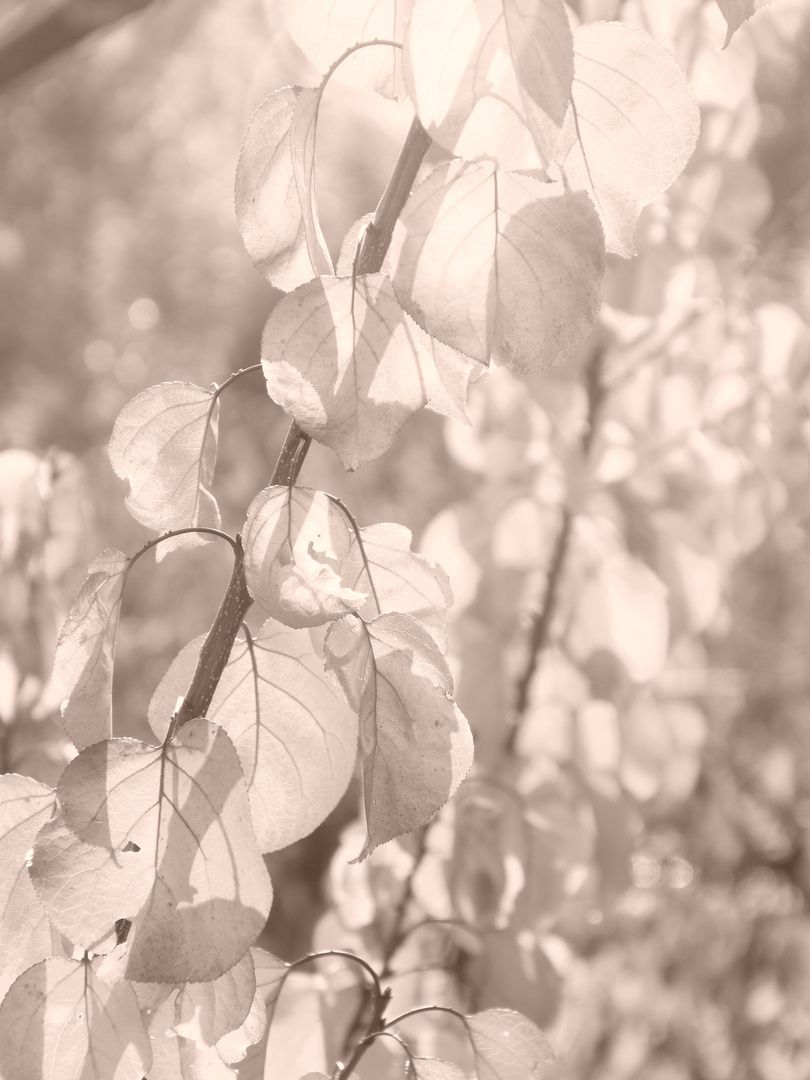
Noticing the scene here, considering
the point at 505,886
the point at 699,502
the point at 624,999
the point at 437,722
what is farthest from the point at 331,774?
the point at 624,999

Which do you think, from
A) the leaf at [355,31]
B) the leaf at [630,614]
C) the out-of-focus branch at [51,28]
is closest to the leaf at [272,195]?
the leaf at [355,31]

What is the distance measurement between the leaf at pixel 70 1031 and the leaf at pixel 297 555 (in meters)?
0.13

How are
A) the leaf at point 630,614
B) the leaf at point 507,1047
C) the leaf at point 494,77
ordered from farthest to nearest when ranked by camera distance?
the leaf at point 630,614 → the leaf at point 507,1047 → the leaf at point 494,77

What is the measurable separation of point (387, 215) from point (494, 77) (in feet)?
0.20

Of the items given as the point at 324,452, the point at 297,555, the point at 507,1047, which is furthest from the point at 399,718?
the point at 324,452

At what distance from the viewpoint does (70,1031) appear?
1.12 ft

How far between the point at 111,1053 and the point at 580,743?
61cm

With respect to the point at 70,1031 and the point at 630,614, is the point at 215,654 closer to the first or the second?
the point at 70,1031

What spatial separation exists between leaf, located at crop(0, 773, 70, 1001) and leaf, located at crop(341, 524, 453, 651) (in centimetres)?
12

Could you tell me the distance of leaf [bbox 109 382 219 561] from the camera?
366 millimetres

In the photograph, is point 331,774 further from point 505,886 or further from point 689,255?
point 689,255

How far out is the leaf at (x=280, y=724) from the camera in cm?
37

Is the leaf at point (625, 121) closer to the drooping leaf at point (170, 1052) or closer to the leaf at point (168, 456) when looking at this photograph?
the leaf at point (168, 456)

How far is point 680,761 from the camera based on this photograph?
1021 mm
